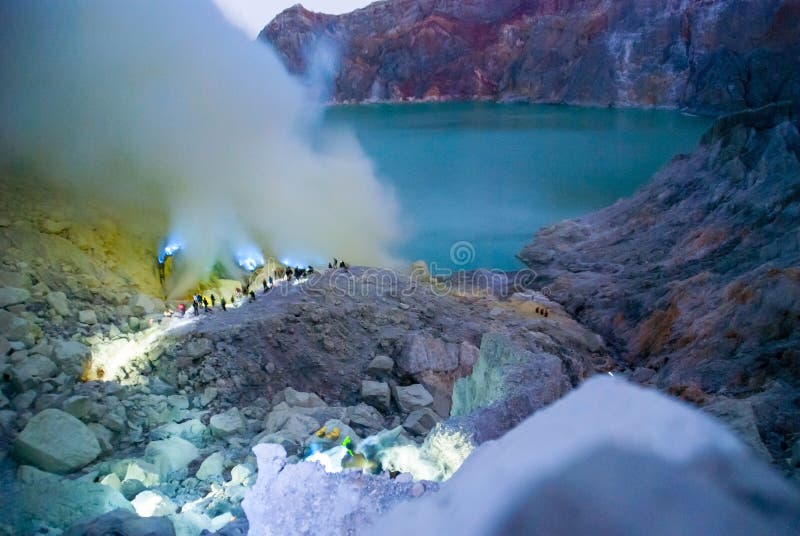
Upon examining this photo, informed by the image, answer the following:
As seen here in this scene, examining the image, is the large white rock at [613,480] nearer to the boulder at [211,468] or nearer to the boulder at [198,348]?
the boulder at [211,468]

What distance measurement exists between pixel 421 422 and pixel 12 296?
18.8 ft

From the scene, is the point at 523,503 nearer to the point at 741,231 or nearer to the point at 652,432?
the point at 652,432

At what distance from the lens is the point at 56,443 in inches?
208

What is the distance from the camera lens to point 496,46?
53.3m

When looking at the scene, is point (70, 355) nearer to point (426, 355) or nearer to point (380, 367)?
point (380, 367)

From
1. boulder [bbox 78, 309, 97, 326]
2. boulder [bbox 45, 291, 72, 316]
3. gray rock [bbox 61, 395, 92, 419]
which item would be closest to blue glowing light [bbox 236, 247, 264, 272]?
boulder [bbox 78, 309, 97, 326]

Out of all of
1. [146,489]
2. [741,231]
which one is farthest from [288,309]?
[741,231]

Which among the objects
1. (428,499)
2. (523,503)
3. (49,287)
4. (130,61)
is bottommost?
(49,287)

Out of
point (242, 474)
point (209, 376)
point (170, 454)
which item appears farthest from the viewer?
point (209, 376)

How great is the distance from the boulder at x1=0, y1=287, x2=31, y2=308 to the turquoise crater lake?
1136cm

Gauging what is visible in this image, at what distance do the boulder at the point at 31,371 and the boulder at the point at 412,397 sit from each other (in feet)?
13.4

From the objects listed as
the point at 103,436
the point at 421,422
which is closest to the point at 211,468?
the point at 103,436

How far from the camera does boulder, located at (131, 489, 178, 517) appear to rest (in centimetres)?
440

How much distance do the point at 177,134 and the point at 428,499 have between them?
14.9 meters
